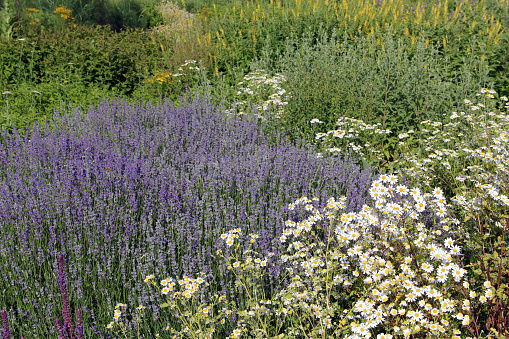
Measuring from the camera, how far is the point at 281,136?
5898mm

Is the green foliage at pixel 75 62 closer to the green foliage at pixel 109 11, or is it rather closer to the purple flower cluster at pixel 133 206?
the purple flower cluster at pixel 133 206

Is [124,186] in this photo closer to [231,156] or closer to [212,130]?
[231,156]

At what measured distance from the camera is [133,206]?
3820mm

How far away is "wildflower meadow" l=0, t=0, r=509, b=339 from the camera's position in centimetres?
270

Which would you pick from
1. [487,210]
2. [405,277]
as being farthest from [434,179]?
[405,277]

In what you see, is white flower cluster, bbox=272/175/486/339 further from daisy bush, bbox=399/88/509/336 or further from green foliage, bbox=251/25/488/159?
green foliage, bbox=251/25/488/159

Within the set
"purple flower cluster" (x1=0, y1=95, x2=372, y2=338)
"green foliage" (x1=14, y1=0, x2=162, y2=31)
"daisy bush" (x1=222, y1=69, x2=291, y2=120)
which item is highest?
"green foliage" (x1=14, y1=0, x2=162, y2=31)

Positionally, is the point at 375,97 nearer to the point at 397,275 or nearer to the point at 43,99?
the point at 397,275

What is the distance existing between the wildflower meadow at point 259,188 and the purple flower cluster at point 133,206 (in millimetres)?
31

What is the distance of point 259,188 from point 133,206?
1192mm

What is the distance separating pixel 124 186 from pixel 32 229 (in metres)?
0.86

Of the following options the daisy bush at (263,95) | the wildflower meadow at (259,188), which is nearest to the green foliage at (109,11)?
the wildflower meadow at (259,188)

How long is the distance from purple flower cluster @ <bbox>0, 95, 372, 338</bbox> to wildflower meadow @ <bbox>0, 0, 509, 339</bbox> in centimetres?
3

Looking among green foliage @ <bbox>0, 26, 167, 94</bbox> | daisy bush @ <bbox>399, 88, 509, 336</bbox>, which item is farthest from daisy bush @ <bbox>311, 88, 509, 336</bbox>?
green foliage @ <bbox>0, 26, 167, 94</bbox>
